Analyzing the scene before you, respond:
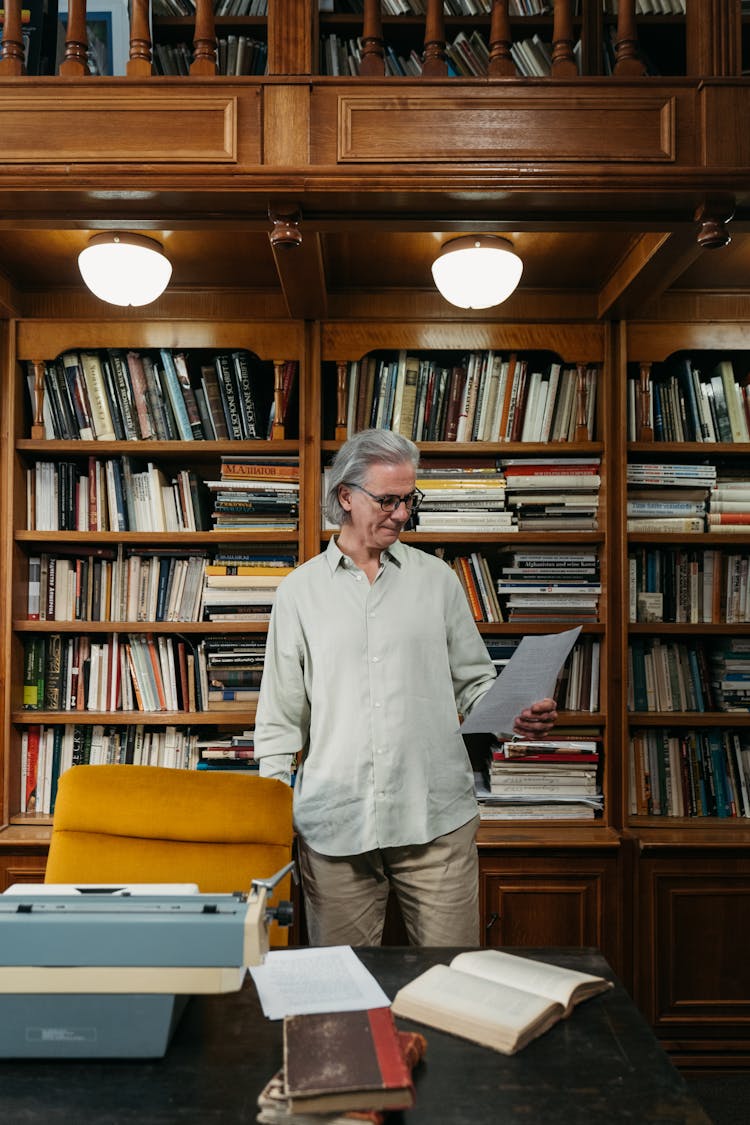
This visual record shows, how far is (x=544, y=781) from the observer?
2850 mm

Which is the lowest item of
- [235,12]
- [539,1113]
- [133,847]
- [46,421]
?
[539,1113]

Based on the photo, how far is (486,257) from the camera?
2422mm

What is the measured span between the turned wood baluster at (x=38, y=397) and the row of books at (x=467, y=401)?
3.26ft

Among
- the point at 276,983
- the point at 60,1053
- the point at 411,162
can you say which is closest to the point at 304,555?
the point at 411,162

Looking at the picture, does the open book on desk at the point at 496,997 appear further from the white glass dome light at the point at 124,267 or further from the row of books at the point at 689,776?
the white glass dome light at the point at 124,267

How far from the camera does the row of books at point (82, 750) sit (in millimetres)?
2910

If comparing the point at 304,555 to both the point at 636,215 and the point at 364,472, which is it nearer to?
the point at 364,472

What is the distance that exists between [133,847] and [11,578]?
4.70 feet

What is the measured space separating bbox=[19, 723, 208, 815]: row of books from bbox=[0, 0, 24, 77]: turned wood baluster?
1.87m

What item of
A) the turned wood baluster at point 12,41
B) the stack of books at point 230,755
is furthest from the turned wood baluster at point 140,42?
the stack of books at point 230,755

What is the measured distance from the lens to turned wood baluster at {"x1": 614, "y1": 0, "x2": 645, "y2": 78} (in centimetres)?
209

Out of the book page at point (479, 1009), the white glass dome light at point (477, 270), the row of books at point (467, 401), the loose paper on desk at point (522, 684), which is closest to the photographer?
the book page at point (479, 1009)

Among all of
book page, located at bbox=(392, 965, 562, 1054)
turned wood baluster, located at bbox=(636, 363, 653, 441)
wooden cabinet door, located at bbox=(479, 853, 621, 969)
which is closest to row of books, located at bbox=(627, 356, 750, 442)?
turned wood baluster, located at bbox=(636, 363, 653, 441)

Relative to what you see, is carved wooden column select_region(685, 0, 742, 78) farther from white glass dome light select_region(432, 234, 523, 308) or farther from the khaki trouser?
the khaki trouser
